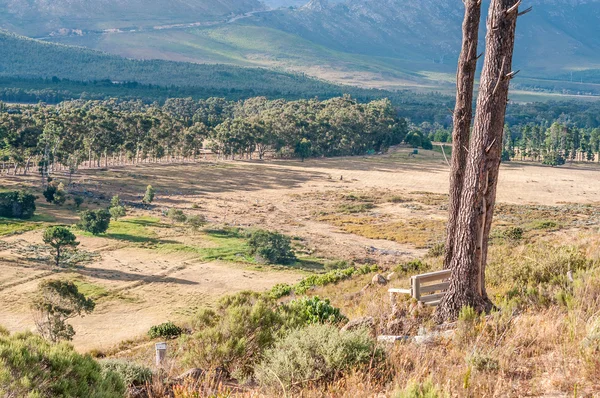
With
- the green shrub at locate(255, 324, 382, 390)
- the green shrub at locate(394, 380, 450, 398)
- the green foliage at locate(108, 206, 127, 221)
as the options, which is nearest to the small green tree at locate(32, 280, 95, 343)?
the green shrub at locate(255, 324, 382, 390)

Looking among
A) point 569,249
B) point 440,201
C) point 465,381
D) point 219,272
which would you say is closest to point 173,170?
point 440,201

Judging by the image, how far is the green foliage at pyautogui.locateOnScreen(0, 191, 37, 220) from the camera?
57.3 m

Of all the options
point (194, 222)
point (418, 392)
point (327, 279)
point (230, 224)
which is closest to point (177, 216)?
point (194, 222)

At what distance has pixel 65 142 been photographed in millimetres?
82188

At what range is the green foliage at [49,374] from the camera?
6508 mm

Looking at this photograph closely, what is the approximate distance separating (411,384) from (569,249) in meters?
8.78

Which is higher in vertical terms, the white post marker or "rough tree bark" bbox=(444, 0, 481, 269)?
"rough tree bark" bbox=(444, 0, 481, 269)

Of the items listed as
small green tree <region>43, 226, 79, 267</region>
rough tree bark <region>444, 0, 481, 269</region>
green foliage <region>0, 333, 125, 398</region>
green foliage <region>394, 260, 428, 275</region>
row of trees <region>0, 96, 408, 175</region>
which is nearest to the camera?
green foliage <region>0, 333, 125, 398</region>

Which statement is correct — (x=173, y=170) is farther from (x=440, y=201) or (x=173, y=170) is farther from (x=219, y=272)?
(x=219, y=272)

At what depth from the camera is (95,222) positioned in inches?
2051

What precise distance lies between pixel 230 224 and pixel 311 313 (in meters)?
46.6

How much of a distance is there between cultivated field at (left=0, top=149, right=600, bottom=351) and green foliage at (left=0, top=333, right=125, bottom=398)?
710 inches

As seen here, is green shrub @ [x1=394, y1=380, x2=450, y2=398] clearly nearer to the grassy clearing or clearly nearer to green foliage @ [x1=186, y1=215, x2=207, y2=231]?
the grassy clearing

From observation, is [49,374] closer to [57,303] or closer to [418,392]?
[418,392]
